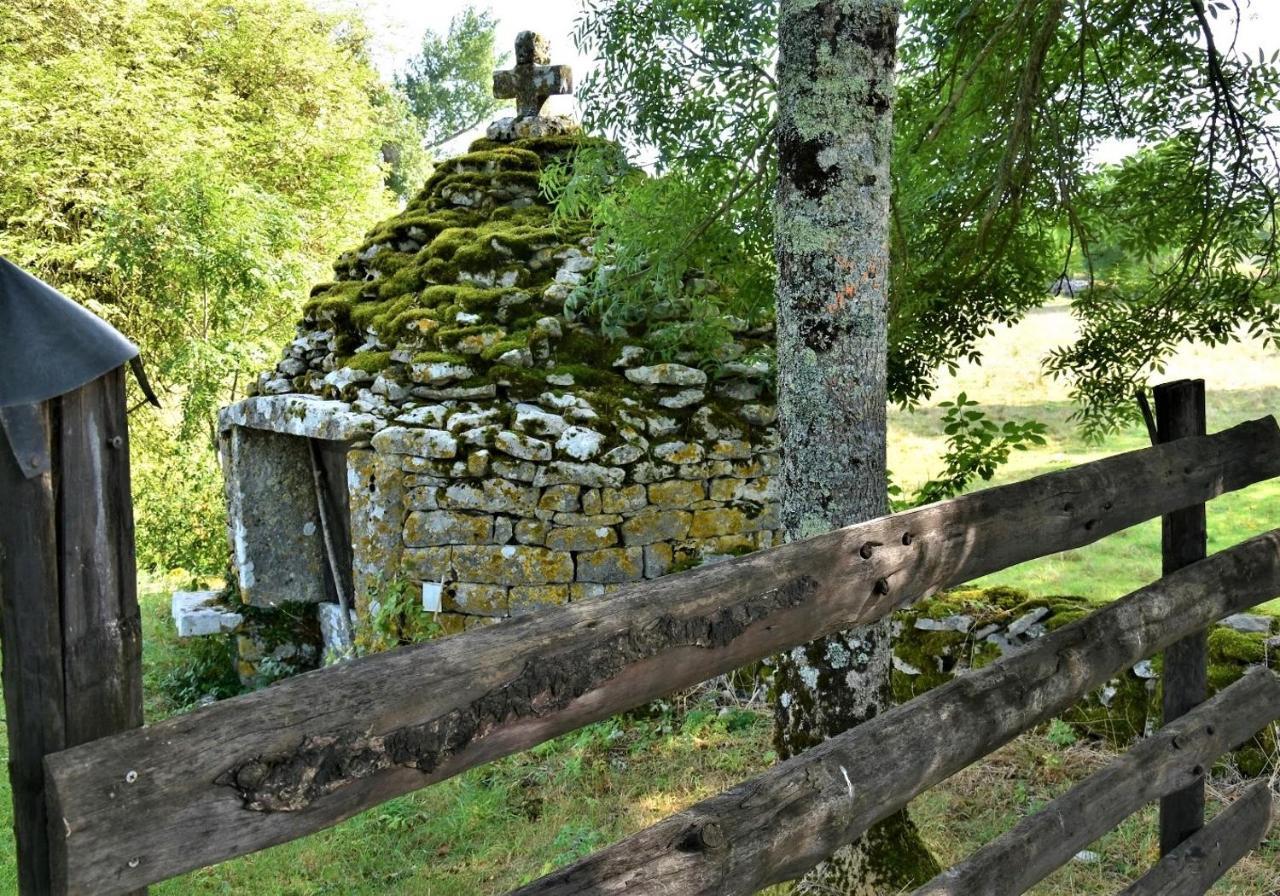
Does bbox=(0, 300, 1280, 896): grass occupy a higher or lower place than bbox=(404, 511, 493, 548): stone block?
lower

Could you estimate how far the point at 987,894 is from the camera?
2.36 metres

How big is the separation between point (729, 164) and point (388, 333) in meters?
2.56

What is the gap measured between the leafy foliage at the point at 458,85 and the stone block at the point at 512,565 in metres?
28.3

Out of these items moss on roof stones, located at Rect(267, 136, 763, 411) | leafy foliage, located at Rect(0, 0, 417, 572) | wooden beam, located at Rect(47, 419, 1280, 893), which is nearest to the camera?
wooden beam, located at Rect(47, 419, 1280, 893)

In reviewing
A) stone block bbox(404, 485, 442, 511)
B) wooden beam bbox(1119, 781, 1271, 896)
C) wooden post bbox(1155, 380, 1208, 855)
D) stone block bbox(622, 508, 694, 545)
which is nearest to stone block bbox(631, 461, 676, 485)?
stone block bbox(622, 508, 694, 545)

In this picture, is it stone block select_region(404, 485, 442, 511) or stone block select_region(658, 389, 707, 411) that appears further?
stone block select_region(658, 389, 707, 411)

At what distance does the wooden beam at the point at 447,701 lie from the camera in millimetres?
1259

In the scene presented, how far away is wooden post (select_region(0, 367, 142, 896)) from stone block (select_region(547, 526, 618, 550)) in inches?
166

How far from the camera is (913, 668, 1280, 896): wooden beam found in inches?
94.6

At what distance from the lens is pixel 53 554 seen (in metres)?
1.31

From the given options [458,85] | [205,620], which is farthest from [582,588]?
[458,85]

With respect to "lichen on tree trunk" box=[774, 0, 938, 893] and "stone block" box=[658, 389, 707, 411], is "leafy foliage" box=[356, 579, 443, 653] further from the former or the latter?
"lichen on tree trunk" box=[774, 0, 938, 893]

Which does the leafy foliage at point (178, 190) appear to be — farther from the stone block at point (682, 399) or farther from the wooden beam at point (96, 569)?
the wooden beam at point (96, 569)

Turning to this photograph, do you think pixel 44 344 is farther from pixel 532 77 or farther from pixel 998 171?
pixel 532 77
